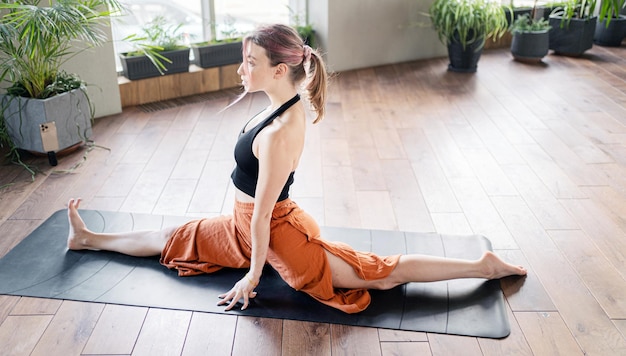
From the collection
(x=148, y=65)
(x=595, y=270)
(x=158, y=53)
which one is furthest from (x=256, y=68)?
(x=148, y=65)

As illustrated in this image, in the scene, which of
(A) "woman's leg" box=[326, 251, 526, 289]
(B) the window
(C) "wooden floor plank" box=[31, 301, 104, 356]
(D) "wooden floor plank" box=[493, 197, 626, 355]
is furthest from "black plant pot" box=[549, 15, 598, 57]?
(C) "wooden floor plank" box=[31, 301, 104, 356]

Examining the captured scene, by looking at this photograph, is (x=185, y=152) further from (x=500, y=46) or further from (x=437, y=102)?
(x=500, y=46)

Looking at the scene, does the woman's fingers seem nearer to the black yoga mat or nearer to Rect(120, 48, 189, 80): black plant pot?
the black yoga mat

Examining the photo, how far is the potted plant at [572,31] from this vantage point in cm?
545

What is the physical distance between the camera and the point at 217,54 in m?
4.57

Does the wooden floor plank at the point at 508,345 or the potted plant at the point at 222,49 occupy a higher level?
the potted plant at the point at 222,49

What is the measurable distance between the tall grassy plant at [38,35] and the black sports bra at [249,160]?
129 centimetres

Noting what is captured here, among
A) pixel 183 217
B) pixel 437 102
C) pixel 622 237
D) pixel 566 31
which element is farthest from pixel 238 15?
pixel 622 237

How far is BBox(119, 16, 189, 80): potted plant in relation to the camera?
4.20 meters

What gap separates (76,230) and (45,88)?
3.83 feet

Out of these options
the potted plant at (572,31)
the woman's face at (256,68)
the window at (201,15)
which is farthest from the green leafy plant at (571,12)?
the woman's face at (256,68)

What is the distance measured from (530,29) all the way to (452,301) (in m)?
3.82

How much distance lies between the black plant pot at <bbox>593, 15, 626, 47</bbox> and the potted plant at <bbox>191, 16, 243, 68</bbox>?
138 inches

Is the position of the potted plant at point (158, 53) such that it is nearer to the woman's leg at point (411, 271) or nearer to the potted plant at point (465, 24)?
the potted plant at point (465, 24)
